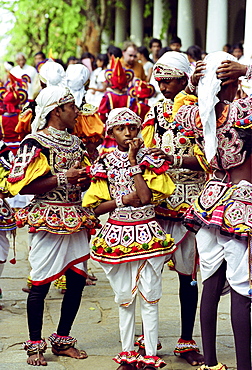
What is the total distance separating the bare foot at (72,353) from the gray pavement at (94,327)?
4 cm

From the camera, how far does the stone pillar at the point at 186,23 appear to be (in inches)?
615

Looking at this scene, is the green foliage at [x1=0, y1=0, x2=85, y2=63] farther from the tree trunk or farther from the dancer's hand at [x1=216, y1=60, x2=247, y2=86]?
the dancer's hand at [x1=216, y1=60, x2=247, y2=86]

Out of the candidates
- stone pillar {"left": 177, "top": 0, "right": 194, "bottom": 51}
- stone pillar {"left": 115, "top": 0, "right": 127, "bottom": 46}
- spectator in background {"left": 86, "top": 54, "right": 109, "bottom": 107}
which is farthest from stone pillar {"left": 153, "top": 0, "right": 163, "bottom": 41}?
stone pillar {"left": 115, "top": 0, "right": 127, "bottom": 46}

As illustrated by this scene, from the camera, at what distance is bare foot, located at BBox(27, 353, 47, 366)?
14.4 feet

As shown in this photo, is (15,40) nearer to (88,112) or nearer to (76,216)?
(88,112)

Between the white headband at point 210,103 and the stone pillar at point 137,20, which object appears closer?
the white headband at point 210,103

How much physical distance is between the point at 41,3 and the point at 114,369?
57.5ft

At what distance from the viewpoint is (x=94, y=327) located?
17.0 feet

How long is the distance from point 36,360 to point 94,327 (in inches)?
34.2

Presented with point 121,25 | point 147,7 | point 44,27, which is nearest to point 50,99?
point 147,7

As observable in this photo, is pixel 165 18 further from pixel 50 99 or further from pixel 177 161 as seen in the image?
pixel 177 161

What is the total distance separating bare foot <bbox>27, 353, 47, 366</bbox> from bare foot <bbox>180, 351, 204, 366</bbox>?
964 mm

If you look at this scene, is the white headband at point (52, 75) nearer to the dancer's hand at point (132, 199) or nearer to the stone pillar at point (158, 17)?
the dancer's hand at point (132, 199)

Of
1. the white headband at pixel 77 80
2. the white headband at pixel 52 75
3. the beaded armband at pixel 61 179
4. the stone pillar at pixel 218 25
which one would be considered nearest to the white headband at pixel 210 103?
the beaded armband at pixel 61 179
